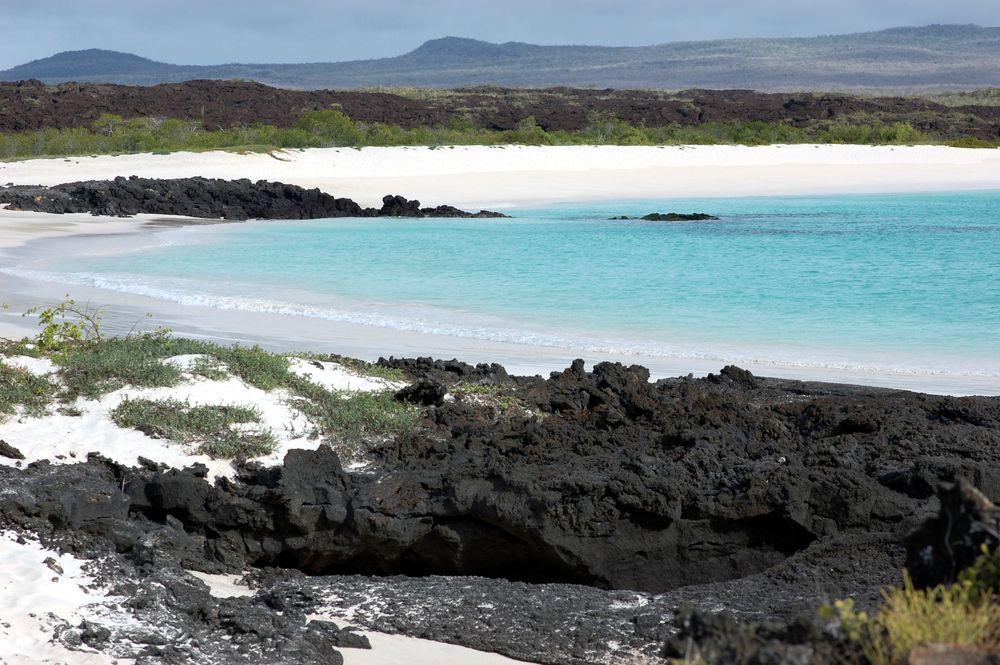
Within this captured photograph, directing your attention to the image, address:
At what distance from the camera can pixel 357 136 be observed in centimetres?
4562

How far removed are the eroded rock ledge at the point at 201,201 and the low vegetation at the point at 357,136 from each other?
26.1ft

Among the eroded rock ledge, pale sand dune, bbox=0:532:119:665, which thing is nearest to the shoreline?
pale sand dune, bbox=0:532:119:665

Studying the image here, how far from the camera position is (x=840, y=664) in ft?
10.5

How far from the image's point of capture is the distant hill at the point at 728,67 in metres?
137

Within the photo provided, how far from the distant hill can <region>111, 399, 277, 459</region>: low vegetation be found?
12928 cm

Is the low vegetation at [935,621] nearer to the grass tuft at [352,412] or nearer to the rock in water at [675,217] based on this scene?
the grass tuft at [352,412]

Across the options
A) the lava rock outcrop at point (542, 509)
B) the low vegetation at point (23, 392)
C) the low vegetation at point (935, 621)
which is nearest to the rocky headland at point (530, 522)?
the lava rock outcrop at point (542, 509)

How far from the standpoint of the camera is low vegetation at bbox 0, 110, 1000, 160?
141 feet

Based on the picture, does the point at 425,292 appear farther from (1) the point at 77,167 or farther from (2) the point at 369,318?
(1) the point at 77,167

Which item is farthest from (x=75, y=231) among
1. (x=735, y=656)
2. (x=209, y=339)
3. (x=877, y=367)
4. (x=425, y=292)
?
(x=735, y=656)

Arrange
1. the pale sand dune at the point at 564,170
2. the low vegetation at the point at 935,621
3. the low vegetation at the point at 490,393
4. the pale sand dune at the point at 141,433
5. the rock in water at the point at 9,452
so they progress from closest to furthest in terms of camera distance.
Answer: the low vegetation at the point at 935,621 → the rock in water at the point at 9,452 → the pale sand dune at the point at 141,433 → the low vegetation at the point at 490,393 → the pale sand dune at the point at 564,170

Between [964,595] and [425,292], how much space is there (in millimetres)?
14879

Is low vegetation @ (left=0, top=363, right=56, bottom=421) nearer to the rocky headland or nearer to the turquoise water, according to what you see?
the rocky headland

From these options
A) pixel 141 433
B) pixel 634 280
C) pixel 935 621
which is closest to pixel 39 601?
pixel 141 433
